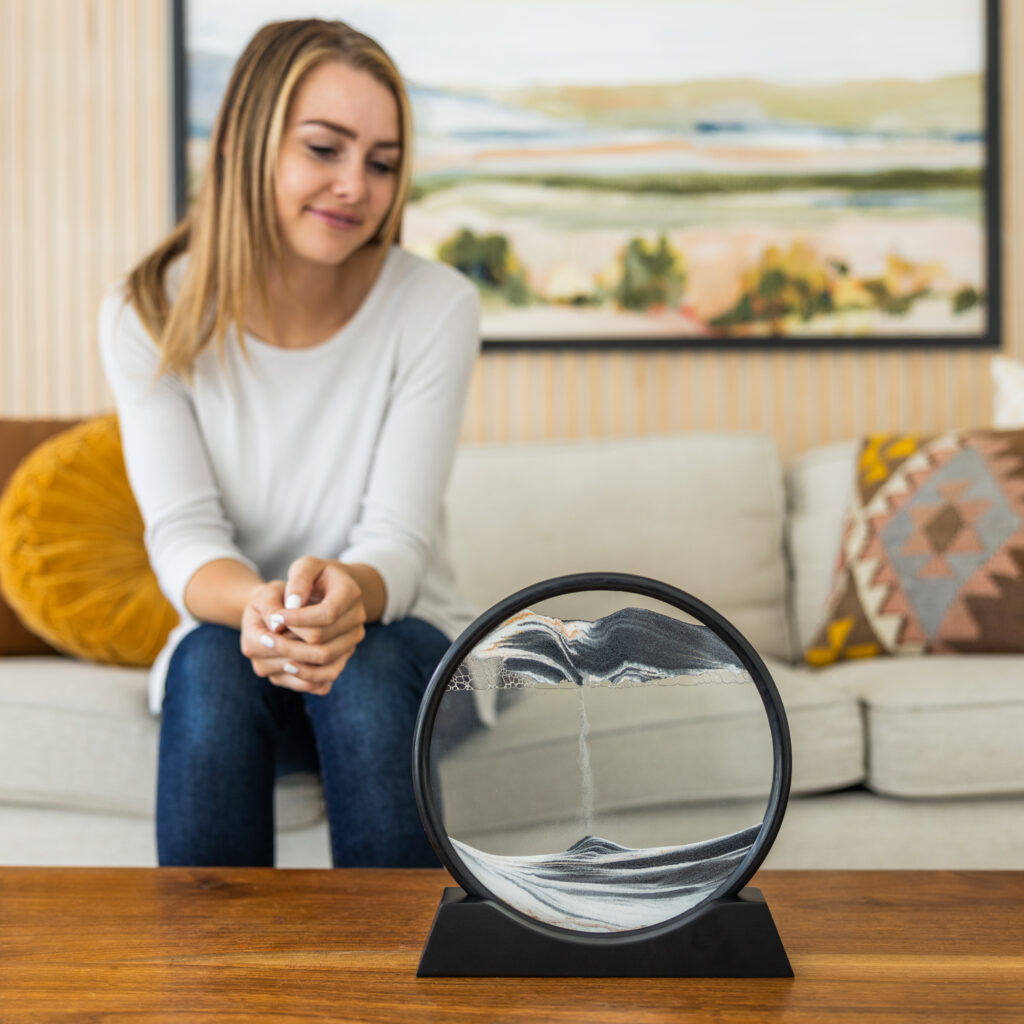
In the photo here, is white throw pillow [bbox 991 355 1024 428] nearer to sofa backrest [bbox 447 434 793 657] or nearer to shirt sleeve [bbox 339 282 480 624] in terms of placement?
sofa backrest [bbox 447 434 793 657]

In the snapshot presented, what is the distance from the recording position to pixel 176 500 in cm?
114

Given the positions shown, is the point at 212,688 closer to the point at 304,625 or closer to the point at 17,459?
the point at 304,625

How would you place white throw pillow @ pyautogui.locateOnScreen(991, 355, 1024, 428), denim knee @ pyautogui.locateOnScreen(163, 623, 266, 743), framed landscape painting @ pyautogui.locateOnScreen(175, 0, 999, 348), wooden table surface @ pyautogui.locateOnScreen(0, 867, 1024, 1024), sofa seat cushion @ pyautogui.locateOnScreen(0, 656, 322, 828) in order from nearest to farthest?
wooden table surface @ pyautogui.locateOnScreen(0, 867, 1024, 1024)
denim knee @ pyautogui.locateOnScreen(163, 623, 266, 743)
sofa seat cushion @ pyautogui.locateOnScreen(0, 656, 322, 828)
white throw pillow @ pyautogui.locateOnScreen(991, 355, 1024, 428)
framed landscape painting @ pyautogui.locateOnScreen(175, 0, 999, 348)

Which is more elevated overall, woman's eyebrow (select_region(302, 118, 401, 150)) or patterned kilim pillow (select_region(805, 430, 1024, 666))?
woman's eyebrow (select_region(302, 118, 401, 150))

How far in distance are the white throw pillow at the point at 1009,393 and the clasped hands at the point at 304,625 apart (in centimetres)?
135

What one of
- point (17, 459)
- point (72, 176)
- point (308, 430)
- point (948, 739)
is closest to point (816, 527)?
point (948, 739)

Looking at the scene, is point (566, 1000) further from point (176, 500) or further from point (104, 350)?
point (104, 350)

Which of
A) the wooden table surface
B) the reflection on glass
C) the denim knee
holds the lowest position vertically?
the wooden table surface

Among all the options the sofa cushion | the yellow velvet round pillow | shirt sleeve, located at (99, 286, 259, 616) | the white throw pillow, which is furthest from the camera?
the white throw pillow

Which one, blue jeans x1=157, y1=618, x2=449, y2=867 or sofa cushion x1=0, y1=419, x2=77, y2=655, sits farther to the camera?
sofa cushion x1=0, y1=419, x2=77, y2=655

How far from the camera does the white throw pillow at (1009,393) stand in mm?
1783

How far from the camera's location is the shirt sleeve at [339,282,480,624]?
1121mm

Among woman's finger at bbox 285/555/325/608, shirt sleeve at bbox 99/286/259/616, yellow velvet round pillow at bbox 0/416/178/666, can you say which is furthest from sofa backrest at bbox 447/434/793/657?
woman's finger at bbox 285/555/325/608

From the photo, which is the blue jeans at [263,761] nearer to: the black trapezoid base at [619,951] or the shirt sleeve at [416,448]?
the shirt sleeve at [416,448]
